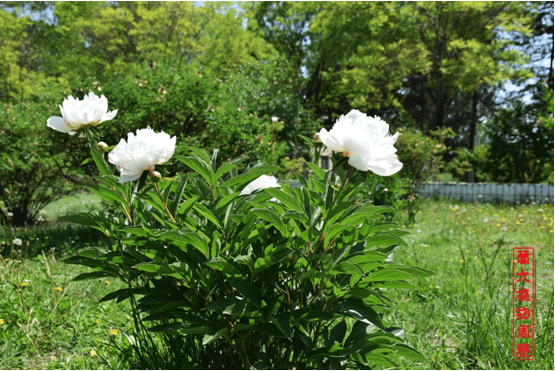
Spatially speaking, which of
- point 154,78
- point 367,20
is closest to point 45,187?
point 154,78

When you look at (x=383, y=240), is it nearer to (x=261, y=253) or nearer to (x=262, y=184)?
(x=261, y=253)

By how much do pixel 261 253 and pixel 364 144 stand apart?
459 millimetres

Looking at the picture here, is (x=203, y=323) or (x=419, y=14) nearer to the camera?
(x=203, y=323)

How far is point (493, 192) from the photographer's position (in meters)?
8.57

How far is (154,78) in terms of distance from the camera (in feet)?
15.7

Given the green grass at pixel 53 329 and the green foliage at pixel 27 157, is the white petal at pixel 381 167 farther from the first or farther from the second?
the green foliage at pixel 27 157

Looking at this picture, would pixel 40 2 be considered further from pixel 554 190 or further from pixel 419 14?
pixel 554 190

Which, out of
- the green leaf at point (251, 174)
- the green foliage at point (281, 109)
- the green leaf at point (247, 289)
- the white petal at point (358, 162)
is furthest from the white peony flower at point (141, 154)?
the green foliage at point (281, 109)

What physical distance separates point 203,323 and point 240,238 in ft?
0.91

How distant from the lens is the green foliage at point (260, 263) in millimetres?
1162

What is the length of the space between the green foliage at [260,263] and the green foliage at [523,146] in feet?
30.9

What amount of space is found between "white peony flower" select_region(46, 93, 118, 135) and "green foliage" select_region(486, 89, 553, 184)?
385 inches

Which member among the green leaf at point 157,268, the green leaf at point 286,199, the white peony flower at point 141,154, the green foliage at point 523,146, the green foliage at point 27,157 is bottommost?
the green leaf at point 157,268

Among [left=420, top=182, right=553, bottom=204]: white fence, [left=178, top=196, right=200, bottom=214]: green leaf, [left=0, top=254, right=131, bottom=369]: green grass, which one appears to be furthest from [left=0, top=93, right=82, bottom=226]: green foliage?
[left=420, top=182, right=553, bottom=204]: white fence
